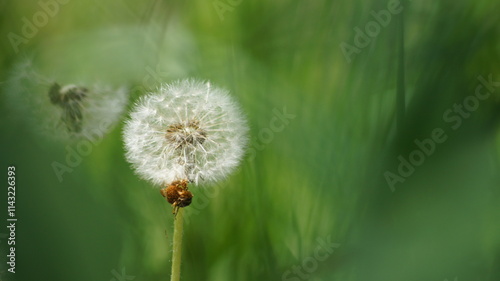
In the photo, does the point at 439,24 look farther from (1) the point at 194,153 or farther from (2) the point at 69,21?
(2) the point at 69,21

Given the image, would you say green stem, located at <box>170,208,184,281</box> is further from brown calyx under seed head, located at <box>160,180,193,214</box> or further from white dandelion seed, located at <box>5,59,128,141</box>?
white dandelion seed, located at <box>5,59,128,141</box>

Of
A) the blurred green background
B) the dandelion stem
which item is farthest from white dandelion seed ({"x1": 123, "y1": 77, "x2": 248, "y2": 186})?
the dandelion stem

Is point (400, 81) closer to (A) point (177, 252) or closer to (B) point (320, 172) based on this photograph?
(B) point (320, 172)

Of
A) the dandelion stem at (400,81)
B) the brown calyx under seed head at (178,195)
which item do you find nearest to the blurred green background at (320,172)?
the dandelion stem at (400,81)

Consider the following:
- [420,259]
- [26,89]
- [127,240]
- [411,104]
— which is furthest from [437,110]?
[26,89]

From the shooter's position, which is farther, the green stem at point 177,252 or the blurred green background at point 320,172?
the blurred green background at point 320,172

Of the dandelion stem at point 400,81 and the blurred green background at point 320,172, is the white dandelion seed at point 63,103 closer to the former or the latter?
the blurred green background at point 320,172

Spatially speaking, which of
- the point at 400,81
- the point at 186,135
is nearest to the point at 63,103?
the point at 186,135

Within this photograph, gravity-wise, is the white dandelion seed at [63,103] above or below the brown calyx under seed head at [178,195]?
above
